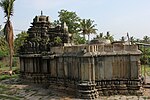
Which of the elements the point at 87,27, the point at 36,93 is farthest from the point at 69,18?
the point at 36,93

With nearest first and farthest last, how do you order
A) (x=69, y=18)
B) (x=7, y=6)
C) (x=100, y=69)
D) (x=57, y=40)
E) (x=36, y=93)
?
1. (x=100, y=69)
2. (x=36, y=93)
3. (x=57, y=40)
4. (x=7, y=6)
5. (x=69, y=18)

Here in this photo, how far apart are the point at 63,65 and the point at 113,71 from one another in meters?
3.62

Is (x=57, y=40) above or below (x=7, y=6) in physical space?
below

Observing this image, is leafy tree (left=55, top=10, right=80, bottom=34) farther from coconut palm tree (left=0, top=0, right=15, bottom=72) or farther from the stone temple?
the stone temple

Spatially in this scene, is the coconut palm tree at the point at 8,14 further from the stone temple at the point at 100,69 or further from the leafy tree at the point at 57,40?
the stone temple at the point at 100,69

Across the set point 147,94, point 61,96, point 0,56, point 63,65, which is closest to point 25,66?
point 63,65

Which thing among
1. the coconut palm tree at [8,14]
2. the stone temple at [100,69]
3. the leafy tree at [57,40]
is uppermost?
the coconut palm tree at [8,14]

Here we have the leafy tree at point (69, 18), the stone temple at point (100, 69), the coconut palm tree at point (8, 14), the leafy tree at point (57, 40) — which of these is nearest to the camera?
the stone temple at point (100, 69)

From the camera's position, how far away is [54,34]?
22.1 meters

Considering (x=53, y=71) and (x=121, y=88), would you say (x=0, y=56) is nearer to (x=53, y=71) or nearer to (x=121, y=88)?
(x=53, y=71)

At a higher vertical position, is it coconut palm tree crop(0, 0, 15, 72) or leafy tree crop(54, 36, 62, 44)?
coconut palm tree crop(0, 0, 15, 72)

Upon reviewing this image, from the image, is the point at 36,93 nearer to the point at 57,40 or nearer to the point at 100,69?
the point at 57,40

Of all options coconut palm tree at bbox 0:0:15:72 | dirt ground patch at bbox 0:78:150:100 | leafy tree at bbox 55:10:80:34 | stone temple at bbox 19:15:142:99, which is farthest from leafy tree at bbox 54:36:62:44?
leafy tree at bbox 55:10:80:34

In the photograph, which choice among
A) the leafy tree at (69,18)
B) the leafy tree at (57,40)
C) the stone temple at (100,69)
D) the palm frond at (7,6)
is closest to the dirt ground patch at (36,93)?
the stone temple at (100,69)
